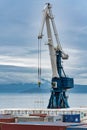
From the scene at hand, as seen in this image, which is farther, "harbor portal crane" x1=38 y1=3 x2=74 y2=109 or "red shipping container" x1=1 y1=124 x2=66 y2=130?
"harbor portal crane" x1=38 y1=3 x2=74 y2=109

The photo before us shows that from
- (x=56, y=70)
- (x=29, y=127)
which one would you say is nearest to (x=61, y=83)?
(x=56, y=70)

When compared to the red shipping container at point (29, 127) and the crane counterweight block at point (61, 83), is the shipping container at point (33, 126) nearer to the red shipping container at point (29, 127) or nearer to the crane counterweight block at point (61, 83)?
the red shipping container at point (29, 127)

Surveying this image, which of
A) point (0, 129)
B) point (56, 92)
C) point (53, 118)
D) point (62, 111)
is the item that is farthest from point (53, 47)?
point (0, 129)

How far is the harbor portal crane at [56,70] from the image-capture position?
7719 cm

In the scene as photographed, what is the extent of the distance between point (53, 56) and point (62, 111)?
1306 cm

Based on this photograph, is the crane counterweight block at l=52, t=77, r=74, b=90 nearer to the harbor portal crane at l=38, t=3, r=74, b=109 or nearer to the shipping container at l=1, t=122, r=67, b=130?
the harbor portal crane at l=38, t=3, r=74, b=109

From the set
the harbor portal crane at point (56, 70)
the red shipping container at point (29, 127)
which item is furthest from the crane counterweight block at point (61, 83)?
the red shipping container at point (29, 127)

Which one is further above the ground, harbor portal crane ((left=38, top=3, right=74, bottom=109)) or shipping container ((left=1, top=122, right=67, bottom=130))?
harbor portal crane ((left=38, top=3, right=74, bottom=109))

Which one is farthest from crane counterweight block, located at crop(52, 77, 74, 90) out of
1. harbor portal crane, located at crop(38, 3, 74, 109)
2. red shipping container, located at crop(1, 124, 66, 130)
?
red shipping container, located at crop(1, 124, 66, 130)

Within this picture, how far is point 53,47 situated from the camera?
79438 millimetres

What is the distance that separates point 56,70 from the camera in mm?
77875

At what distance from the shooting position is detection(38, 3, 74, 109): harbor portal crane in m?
77.2

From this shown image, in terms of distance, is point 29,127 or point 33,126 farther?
point 29,127

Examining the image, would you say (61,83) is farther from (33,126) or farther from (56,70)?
(33,126)
